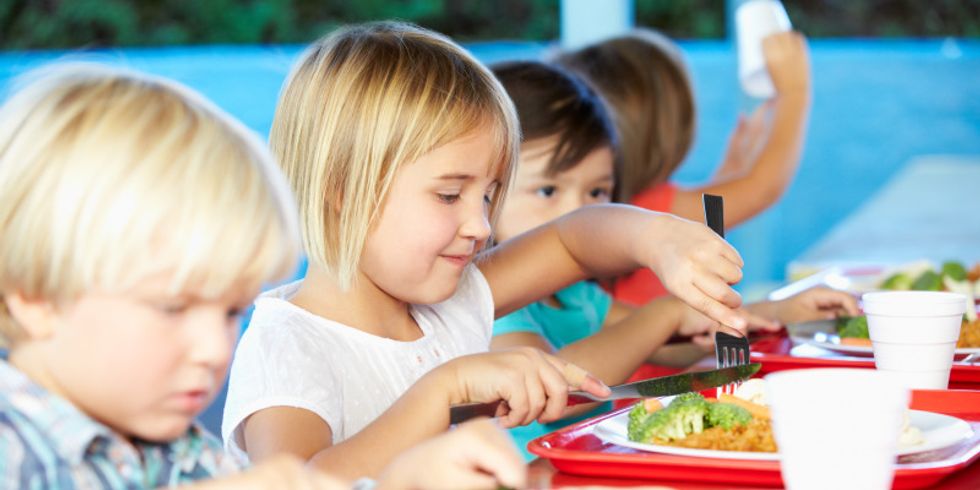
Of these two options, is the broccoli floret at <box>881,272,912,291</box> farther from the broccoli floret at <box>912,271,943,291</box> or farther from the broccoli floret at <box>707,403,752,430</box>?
the broccoli floret at <box>707,403,752,430</box>

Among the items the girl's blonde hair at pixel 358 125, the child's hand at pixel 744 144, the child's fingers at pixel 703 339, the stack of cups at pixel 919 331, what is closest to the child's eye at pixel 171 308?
the girl's blonde hair at pixel 358 125

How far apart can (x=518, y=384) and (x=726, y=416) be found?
21 centimetres

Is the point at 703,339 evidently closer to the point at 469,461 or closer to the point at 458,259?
the point at 458,259

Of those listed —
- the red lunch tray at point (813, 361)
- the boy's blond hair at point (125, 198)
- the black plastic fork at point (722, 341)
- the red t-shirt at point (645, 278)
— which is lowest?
the red t-shirt at point (645, 278)

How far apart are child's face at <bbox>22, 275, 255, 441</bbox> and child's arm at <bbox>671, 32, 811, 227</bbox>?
2115 millimetres

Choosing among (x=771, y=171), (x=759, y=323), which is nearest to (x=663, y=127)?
(x=771, y=171)

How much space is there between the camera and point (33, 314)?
36.6 inches

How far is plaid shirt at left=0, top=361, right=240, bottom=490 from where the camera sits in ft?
2.94

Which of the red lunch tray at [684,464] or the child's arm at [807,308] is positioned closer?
the red lunch tray at [684,464]

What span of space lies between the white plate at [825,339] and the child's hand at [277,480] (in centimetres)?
108

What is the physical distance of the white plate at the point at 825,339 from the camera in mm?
1746

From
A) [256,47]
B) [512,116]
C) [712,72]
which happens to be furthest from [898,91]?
[512,116]

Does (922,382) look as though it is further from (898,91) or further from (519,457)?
(898,91)

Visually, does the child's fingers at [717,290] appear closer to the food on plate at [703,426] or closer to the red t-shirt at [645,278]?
the food on plate at [703,426]
